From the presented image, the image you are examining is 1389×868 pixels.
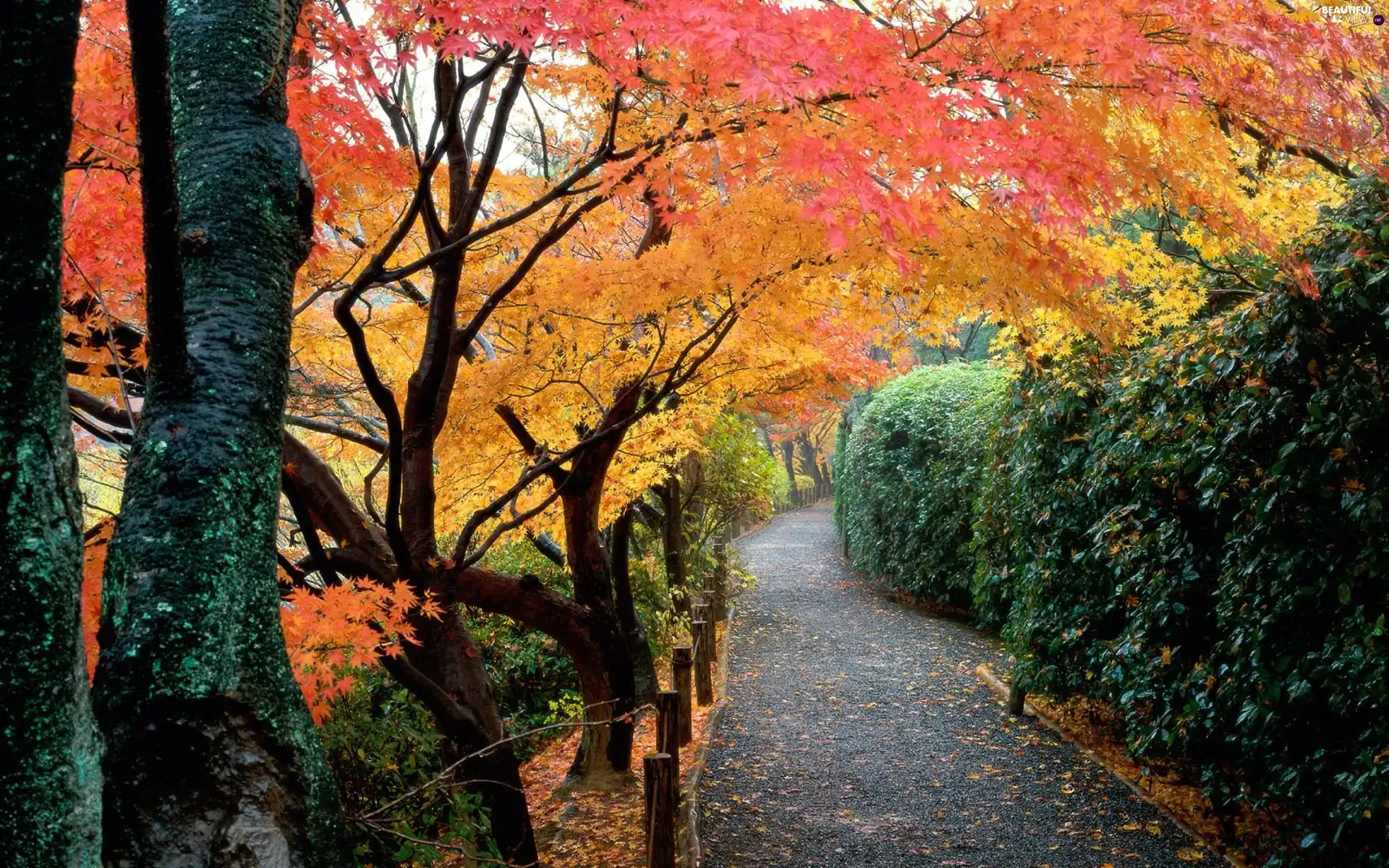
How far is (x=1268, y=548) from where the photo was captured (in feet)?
13.7

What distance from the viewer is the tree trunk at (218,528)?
1844mm

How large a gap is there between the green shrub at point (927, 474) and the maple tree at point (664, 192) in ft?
18.4

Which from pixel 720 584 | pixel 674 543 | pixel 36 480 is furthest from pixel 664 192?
pixel 720 584

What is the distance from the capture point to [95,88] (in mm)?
3703

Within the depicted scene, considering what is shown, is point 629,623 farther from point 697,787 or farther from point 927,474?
point 927,474

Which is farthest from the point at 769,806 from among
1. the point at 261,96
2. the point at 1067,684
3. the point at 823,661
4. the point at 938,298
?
the point at 261,96

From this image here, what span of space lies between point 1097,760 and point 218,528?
689 centimetres

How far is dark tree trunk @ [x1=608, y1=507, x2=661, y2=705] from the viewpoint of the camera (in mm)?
8180

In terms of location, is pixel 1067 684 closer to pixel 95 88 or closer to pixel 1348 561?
pixel 1348 561

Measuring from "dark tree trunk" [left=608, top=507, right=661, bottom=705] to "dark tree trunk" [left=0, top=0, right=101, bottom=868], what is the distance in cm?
658

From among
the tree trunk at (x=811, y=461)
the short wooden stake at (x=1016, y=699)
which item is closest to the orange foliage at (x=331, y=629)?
the short wooden stake at (x=1016, y=699)

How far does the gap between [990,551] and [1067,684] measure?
2356 mm

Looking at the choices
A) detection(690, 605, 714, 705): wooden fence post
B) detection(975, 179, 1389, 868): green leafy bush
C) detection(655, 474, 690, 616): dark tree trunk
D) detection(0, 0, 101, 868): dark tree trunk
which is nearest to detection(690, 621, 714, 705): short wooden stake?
detection(690, 605, 714, 705): wooden fence post

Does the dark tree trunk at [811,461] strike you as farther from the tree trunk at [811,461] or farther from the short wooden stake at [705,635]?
the short wooden stake at [705,635]
